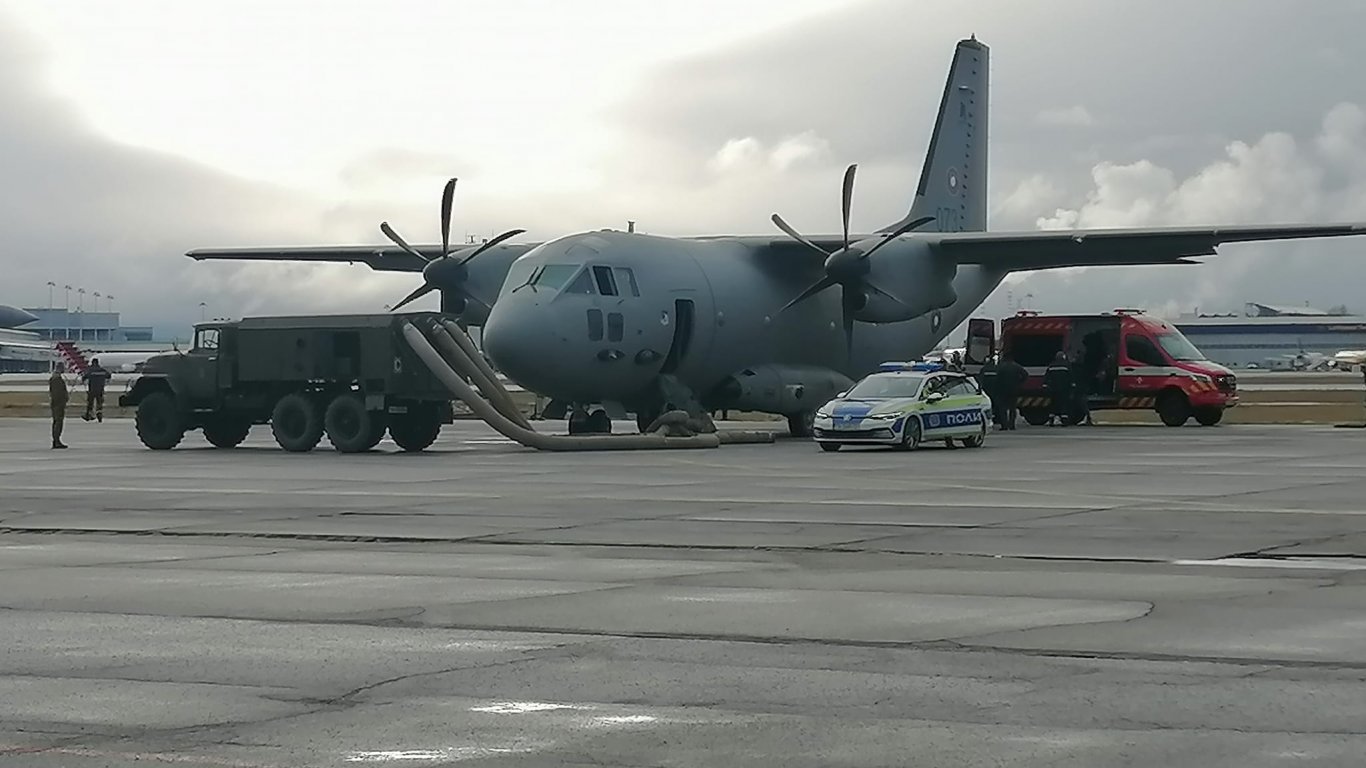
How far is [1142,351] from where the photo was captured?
42125 mm

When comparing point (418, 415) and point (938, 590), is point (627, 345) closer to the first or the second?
point (418, 415)

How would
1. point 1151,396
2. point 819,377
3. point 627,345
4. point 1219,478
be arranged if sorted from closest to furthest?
point 1219,478, point 627,345, point 819,377, point 1151,396

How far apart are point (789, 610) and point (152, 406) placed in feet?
80.7

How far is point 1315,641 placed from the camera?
919cm

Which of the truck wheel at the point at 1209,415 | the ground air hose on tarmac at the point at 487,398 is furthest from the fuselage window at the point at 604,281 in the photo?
the truck wheel at the point at 1209,415

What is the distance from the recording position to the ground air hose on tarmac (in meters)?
30.8

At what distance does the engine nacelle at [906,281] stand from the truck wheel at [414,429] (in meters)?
9.76

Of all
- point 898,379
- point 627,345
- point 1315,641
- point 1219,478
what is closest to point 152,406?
point 627,345

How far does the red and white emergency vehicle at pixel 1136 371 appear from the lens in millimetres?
41969

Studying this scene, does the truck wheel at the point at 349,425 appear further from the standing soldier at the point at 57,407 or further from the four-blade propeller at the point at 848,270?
the four-blade propeller at the point at 848,270

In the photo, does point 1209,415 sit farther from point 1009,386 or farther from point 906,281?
point 906,281

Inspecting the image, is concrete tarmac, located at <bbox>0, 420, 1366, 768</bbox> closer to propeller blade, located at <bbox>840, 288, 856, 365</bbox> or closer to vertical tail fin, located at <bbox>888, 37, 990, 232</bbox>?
propeller blade, located at <bbox>840, 288, 856, 365</bbox>

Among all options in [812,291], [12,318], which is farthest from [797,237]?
[12,318]

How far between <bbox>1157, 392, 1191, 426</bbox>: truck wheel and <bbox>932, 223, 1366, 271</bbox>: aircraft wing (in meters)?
4.30
